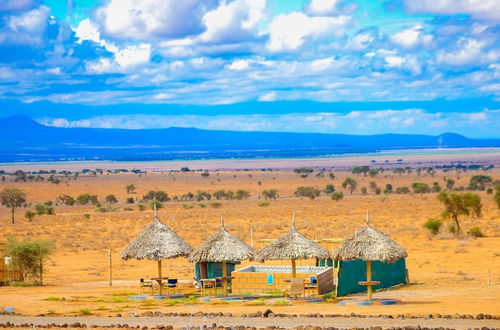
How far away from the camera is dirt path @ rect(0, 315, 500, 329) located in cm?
1978

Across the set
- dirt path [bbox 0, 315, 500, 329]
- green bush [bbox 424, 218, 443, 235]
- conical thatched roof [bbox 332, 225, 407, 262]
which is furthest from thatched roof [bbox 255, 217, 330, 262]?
green bush [bbox 424, 218, 443, 235]

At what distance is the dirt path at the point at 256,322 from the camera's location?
19781 millimetres

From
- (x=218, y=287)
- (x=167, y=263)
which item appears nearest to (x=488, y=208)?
(x=167, y=263)

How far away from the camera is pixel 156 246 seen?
93.8ft

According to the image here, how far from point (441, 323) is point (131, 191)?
8510cm

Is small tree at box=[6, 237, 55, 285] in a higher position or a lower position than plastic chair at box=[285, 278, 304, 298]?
higher

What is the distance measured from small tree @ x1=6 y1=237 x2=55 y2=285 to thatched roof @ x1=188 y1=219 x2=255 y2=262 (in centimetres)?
663

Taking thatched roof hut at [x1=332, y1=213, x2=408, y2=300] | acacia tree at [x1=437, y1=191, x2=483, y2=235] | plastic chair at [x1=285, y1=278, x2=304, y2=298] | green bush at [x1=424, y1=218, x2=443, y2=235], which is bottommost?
plastic chair at [x1=285, y1=278, x2=304, y2=298]

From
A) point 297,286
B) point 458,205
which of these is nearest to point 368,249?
point 297,286

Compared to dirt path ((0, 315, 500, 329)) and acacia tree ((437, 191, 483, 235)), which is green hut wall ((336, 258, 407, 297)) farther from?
acacia tree ((437, 191, 483, 235))

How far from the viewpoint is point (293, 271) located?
26672 millimetres

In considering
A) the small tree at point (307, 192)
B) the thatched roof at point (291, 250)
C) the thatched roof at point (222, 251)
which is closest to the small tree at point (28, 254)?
the thatched roof at point (222, 251)

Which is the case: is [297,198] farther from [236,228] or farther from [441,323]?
[441,323]

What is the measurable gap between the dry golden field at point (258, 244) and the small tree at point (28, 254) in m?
0.82
